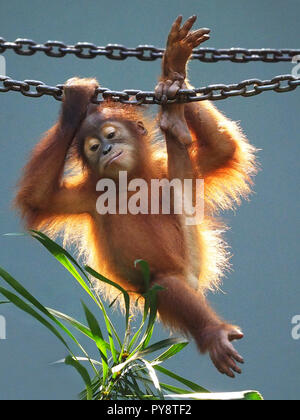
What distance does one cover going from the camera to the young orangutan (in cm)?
349

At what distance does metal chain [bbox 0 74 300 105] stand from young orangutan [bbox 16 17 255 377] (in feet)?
0.27

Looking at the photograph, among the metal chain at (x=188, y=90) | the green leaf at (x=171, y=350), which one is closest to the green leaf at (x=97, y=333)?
the green leaf at (x=171, y=350)

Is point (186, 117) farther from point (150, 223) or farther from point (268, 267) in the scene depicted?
point (268, 267)

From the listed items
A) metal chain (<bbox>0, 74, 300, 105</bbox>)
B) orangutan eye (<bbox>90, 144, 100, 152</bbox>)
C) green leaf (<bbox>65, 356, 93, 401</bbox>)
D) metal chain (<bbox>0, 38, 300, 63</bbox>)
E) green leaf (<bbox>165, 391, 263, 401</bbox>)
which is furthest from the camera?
orangutan eye (<bbox>90, 144, 100, 152</bbox>)

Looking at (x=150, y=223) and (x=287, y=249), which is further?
(x=287, y=249)

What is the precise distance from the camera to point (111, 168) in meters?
3.63

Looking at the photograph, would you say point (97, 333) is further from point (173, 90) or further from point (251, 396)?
point (173, 90)

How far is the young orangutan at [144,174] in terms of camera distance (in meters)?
3.49

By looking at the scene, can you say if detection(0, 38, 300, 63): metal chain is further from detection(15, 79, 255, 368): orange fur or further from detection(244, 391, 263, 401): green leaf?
detection(244, 391, 263, 401): green leaf

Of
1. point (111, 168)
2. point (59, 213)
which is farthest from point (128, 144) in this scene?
point (59, 213)

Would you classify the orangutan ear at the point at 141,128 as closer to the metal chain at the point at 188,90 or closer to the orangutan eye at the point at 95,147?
the orangutan eye at the point at 95,147

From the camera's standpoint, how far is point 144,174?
374 centimetres

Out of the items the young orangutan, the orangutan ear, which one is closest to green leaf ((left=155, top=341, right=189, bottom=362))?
the young orangutan
